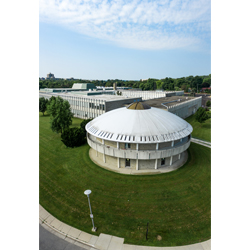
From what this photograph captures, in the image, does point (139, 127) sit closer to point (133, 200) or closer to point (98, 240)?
point (133, 200)

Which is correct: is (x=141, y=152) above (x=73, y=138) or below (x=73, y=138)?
below

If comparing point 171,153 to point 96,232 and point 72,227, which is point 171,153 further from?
point 72,227

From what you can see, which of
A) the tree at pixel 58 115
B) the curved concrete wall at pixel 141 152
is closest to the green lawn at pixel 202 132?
the curved concrete wall at pixel 141 152

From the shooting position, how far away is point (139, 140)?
23516mm

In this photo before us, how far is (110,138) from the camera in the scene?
80.3 ft

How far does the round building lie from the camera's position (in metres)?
23.9

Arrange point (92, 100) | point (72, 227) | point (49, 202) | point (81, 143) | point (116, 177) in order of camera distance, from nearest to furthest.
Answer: point (72, 227) → point (49, 202) → point (116, 177) → point (81, 143) → point (92, 100)

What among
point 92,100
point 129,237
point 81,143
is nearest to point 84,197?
point 129,237

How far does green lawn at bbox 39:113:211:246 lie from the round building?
7.31 ft

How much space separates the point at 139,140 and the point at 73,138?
17314 mm

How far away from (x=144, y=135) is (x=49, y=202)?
15.6 metres

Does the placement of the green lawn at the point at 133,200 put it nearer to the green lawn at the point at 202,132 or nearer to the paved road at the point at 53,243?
the paved road at the point at 53,243

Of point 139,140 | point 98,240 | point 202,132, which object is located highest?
point 139,140

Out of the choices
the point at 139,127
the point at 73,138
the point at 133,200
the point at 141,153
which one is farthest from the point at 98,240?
the point at 73,138
